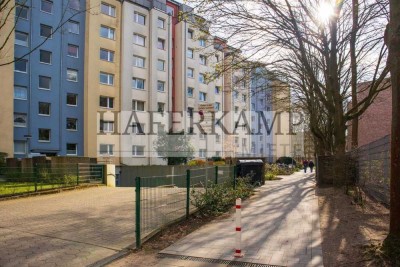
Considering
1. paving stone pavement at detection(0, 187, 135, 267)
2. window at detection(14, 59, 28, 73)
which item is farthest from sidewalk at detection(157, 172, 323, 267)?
window at detection(14, 59, 28, 73)

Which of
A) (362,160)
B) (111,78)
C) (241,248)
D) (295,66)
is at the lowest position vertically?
(241,248)

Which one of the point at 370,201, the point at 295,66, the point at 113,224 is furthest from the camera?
the point at 295,66

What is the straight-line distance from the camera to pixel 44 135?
3634 centimetres

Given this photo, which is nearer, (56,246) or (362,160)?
(56,246)

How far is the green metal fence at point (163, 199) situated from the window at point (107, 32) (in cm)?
3260

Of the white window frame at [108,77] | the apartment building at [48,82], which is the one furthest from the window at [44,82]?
the white window frame at [108,77]

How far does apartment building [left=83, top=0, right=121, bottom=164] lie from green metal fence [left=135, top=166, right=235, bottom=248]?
2963 centimetres

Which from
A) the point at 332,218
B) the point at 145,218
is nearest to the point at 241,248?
the point at 145,218

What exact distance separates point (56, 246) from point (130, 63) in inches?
1447

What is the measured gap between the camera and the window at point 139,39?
1692 inches

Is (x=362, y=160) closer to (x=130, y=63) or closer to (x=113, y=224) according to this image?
(x=113, y=224)

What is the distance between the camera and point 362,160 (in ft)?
46.4

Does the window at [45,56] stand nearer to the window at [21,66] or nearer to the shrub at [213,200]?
the window at [21,66]

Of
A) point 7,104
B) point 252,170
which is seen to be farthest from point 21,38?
point 252,170
